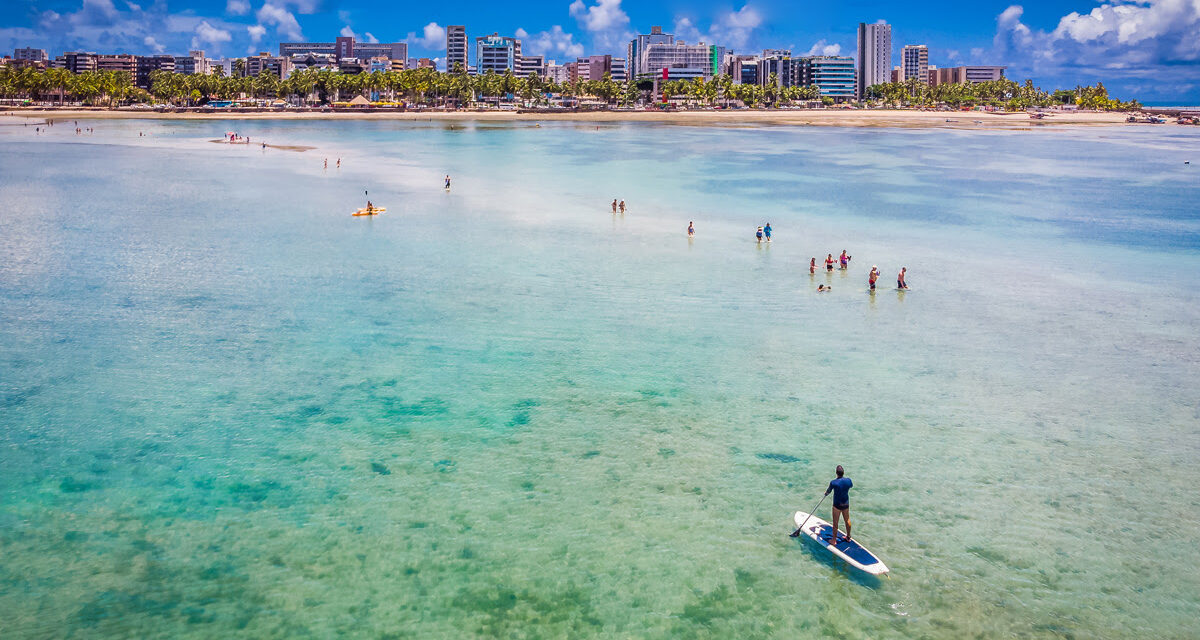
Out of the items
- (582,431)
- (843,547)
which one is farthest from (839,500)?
(582,431)

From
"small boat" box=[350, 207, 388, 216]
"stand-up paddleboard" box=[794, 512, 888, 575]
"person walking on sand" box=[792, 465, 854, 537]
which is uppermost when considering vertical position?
"small boat" box=[350, 207, 388, 216]

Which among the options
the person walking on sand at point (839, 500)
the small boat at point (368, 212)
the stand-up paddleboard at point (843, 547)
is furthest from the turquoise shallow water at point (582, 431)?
the small boat at point (368, 212)

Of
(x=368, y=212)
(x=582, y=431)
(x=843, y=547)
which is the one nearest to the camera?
(x=843, y=547)

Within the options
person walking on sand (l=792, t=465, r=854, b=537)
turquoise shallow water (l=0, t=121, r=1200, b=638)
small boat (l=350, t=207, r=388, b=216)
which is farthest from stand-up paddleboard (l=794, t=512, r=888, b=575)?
small boat (l=350, t=207, r=388, b=216)

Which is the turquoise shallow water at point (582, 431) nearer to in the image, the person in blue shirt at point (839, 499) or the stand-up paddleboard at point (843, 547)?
the stand-up paddleboard at point (843, 547)

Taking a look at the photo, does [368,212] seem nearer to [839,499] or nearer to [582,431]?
Result: [582,431]

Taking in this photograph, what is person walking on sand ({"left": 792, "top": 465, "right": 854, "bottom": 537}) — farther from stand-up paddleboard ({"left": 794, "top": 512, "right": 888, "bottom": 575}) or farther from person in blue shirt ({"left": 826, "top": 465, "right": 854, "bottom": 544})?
stand-up paddleboard ({"left": 794, "top": 512, "right": 888, "bottom": 575})
